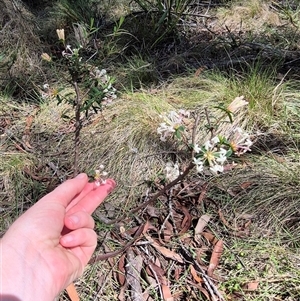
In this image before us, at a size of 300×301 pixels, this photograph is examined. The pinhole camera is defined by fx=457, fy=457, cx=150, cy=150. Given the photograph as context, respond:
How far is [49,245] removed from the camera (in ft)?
5.12

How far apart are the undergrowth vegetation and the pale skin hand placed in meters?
0.39

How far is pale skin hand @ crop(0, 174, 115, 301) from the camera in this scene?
4.66 feet

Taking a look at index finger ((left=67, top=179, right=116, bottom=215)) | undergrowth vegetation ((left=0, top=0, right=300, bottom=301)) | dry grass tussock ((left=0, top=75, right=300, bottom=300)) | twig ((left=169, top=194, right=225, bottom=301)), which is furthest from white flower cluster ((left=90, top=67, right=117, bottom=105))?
twig ((left=169, top=194, right=225, bottom=301))

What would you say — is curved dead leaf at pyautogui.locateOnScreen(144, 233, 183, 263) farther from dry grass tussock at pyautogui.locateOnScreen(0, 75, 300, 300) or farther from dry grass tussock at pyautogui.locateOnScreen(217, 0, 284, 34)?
dry grass tussock at pyautogui.locateOnScreen(217, 0, 284, 34)

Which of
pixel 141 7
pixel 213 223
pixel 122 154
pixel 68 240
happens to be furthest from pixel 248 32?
pixel 68 240

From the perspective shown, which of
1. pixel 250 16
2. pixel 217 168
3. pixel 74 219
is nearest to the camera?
pixel 217 168

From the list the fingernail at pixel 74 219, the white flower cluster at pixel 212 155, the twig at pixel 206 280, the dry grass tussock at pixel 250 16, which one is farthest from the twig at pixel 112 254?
the dry grass tussock at pixel 250 16

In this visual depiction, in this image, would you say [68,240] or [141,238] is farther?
[141,238]

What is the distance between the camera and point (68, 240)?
5.38ft

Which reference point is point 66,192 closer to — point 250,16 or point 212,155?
point 212,155

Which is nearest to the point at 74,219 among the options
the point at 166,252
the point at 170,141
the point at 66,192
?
the point at 66,192

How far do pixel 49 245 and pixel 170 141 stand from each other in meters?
1.25

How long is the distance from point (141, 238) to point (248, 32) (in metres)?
2.36

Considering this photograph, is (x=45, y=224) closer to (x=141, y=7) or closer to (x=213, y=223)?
(x=213, y=223)
